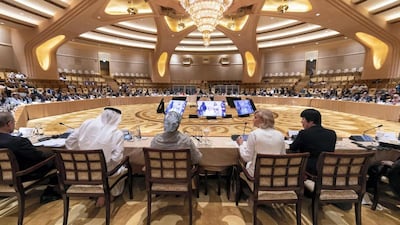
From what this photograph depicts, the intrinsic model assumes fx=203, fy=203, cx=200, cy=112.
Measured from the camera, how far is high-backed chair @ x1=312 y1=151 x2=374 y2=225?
1.88 m

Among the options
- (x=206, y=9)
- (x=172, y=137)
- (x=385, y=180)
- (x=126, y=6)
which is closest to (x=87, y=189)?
(x=172, y=137)

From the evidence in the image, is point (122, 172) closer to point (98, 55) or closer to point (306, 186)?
point (306, 186)

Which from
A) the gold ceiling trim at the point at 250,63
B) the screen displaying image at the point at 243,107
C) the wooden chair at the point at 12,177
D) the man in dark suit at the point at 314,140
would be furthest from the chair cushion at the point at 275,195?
the gold ceiling trim at the point at 250,63

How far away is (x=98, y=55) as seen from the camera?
19.2 m

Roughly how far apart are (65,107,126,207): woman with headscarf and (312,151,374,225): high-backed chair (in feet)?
6.81

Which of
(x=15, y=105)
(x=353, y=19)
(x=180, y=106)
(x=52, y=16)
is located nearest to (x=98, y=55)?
(x=52, y=16)

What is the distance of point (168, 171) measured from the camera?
2.03m

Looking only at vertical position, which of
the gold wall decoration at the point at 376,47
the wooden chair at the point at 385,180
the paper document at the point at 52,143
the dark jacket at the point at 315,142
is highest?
the gold wall decoration at the point at 376,47

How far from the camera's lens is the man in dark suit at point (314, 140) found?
6.90 ft

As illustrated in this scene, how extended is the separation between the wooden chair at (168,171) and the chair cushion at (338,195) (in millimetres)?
1324

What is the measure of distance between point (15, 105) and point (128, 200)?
23.8ft

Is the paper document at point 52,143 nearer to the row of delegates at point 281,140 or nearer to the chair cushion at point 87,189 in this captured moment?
the chair cushion at point 87,189

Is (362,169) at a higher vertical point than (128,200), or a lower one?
higher

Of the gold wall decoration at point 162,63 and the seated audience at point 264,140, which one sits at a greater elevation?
the gold wall decoration at point 162,63
